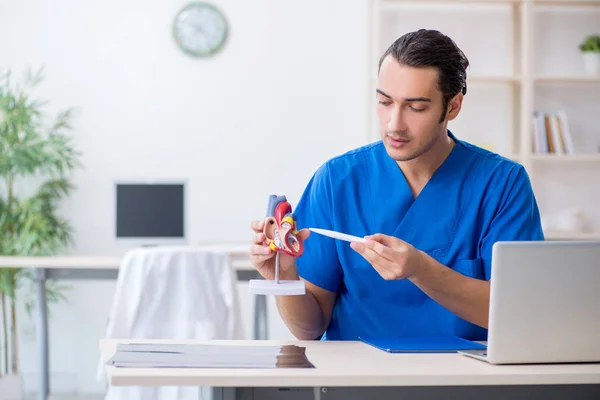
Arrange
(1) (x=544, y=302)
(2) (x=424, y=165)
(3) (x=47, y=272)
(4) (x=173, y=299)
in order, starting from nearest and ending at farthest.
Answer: (1) (x=544, y=302) < (2) (x=424, y=165) < (4) (x=173, y=299) < (3) (x=47, y=272)

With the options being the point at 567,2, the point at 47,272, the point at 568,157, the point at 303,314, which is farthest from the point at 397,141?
the point at 567,2

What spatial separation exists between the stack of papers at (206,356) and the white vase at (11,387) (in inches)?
119

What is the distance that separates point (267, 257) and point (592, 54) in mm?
3603

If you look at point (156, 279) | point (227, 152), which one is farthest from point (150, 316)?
point (227, 152)

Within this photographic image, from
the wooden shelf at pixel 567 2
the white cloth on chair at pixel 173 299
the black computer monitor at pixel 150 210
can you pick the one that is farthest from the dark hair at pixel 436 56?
the wooden shelf at pixel 567 2

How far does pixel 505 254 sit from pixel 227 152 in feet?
11.6

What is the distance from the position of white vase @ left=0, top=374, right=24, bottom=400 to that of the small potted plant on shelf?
11.3ft

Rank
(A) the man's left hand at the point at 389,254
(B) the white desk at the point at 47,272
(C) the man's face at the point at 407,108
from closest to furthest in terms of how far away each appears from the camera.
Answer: (A) the man's left hand at the point at 389,254 < (C) the man's face at the point at 407,108 < (B) the white desk at the point at 47,272

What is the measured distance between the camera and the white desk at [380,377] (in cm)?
131

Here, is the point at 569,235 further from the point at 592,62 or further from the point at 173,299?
the point at 173,299

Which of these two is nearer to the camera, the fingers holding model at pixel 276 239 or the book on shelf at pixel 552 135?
the fingers holding model at pixel 276 239

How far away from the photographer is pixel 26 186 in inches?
188

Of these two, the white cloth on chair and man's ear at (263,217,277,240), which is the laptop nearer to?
man's ear at (263,217,277,240)

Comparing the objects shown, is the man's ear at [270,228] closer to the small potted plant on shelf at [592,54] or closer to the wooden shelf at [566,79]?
the wooden shelf at [566,79]
